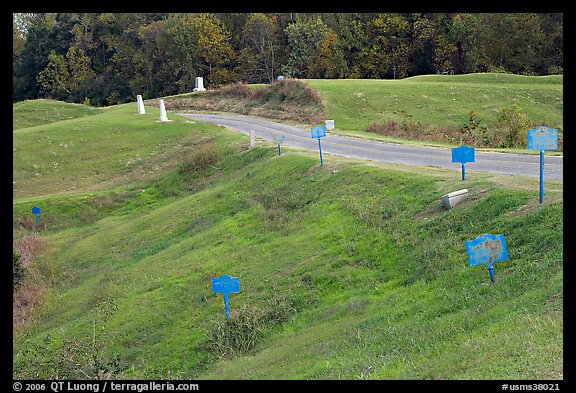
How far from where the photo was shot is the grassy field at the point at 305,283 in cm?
877

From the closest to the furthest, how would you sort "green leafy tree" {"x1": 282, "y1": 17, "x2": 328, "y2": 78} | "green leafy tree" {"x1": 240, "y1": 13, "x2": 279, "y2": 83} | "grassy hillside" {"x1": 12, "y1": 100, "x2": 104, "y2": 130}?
"grassy hillside" {"x1": 12, "y1": 100, "x2": 104, "y2": 130} → "green leafy tree" {"x1": 282, "y1": 17, "x2": 328, "y2": 78} → "green leafy tree" {"x1": 240, "y1": 13, "x2": 279, "y2": 83}

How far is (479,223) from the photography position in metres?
12.5

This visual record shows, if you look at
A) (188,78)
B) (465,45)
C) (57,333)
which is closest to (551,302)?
(57,333)

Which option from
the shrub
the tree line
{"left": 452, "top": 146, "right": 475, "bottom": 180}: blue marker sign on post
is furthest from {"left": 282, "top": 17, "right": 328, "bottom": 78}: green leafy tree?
{"left": 452, "top": 146, "right": 475, "bottom": 180}: blue marker sign on post

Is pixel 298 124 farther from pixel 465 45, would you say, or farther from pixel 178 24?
Answer: pixel 178 24

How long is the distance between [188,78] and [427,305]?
68501mm

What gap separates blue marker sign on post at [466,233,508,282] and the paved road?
5676 mm

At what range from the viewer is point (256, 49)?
78562 mm

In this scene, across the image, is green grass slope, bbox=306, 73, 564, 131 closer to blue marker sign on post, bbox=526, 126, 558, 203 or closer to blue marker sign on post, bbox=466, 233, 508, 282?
blue marker sign on post, bbox=526, 126, 558, 203

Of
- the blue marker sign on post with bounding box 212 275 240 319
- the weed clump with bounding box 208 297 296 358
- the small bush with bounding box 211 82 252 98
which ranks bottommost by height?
the weed clump with bounding box 208 297 296 358

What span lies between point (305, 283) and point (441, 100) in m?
35.3

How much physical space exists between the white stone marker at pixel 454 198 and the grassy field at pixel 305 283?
1.05 feet

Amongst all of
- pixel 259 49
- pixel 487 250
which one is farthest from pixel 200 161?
pixel 259 49

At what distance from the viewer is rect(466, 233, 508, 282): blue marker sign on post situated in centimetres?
988
